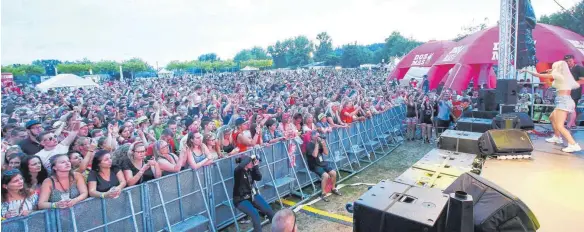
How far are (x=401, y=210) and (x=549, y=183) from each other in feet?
9.63

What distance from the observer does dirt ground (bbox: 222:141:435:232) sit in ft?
18.9

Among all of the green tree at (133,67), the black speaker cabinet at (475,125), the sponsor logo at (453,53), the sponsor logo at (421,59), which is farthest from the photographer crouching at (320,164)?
the green tree at (133,67)

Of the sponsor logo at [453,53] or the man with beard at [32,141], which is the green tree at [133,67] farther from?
the man with beard at [32,141]

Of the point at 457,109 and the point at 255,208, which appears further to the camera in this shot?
the point at 457,109

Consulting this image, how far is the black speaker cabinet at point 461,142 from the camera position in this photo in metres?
6.11

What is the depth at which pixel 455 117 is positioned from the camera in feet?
38.8

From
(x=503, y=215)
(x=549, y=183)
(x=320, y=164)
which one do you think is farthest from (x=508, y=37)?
(x=503, y=215)

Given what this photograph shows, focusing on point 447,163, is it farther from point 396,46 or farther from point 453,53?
point 396,46

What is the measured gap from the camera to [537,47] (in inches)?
719

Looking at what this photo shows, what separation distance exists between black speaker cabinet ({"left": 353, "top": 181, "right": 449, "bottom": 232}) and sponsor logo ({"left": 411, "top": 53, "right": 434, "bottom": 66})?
23363mm

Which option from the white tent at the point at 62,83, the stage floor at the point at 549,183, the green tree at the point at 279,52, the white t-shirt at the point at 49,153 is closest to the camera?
the stage floor at the point at 549,183

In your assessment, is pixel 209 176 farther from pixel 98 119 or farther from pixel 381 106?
pixel 381 106

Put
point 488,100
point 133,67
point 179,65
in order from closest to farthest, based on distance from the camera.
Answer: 1. point 488,100
2. point 133,67
3. point 179,65

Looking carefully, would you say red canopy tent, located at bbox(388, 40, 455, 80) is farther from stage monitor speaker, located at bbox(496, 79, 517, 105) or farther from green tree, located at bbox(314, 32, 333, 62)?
green tree, located at bbox(314, 32, 333, 62)
